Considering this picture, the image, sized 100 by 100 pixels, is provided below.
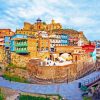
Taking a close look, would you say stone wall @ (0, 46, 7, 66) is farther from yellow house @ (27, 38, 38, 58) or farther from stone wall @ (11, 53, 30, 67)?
yellow house @ (27, 38, 38, 58)

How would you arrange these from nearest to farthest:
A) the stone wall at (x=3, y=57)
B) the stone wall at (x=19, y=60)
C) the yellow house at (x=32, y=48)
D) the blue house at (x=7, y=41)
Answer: the stone wall at (x=19, y=60) < the stone wall at (x=3, y=57) < the yellow house at (x=32, y=48) < the blue house at (x=7, y=41)

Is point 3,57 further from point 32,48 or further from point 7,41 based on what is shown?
point 7,41

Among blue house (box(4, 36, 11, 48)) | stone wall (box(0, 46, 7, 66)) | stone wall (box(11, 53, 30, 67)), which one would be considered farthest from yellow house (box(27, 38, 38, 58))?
blue house (box(4, 36, 11, 48))

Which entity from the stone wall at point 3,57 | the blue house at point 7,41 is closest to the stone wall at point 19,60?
the stone wall at point 3,57

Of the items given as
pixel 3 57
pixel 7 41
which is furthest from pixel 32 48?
pixel 7 41

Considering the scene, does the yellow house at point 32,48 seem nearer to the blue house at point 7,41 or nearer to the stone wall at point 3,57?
the stone wall at point 3,57

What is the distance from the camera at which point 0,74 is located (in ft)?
97.8

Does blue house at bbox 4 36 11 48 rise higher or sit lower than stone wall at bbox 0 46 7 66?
higher

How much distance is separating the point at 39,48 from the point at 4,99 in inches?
501

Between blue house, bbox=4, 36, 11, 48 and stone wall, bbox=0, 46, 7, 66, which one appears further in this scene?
blue house, bbox=4, 36, 11, 48

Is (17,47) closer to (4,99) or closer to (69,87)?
(69,87)

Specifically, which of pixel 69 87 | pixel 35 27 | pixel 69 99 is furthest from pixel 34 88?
pixel 35 27

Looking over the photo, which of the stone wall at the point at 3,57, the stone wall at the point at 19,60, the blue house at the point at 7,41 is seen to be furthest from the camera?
the blue house at the point at 7,41

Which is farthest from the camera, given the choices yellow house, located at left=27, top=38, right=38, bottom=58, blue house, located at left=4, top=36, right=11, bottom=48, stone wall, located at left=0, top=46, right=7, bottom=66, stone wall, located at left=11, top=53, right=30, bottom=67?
blue house, located at left=4, top=36, right=11, bottom=48
